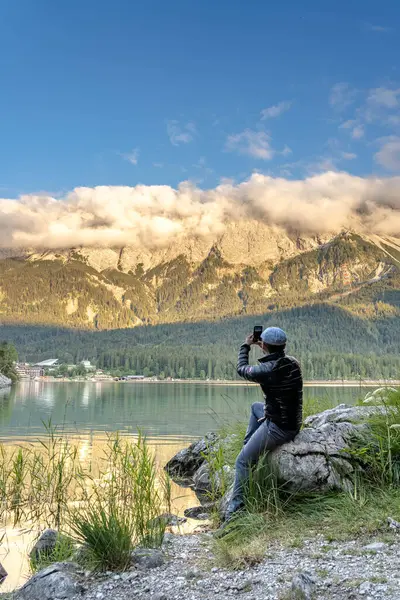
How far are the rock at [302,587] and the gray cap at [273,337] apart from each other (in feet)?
11.6

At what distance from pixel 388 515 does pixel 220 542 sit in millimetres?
2308

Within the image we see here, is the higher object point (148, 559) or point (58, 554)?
point (148, 559)

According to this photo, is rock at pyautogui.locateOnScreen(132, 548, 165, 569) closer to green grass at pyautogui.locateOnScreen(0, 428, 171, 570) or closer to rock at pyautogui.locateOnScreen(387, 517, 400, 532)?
green grass at pyautogui.locateOnScreen(0, 428, 171, 570)

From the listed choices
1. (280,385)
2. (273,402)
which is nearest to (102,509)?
(273,402)

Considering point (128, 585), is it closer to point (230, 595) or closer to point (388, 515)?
point (230, 595)

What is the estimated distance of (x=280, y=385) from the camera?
8234 millimetres

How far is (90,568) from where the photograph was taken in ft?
21.5

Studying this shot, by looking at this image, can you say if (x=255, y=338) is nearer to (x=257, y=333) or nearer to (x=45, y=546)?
(x=257, y=333)

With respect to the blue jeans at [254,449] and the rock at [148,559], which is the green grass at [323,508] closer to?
the blue jeans at [254,449]

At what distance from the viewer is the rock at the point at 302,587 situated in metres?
5.21

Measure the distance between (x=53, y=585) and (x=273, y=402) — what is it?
155 inches

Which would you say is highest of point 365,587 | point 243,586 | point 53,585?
point 365,587

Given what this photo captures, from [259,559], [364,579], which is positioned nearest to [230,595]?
[259,559]

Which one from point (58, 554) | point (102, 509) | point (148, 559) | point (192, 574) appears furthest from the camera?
point (58, 554)
